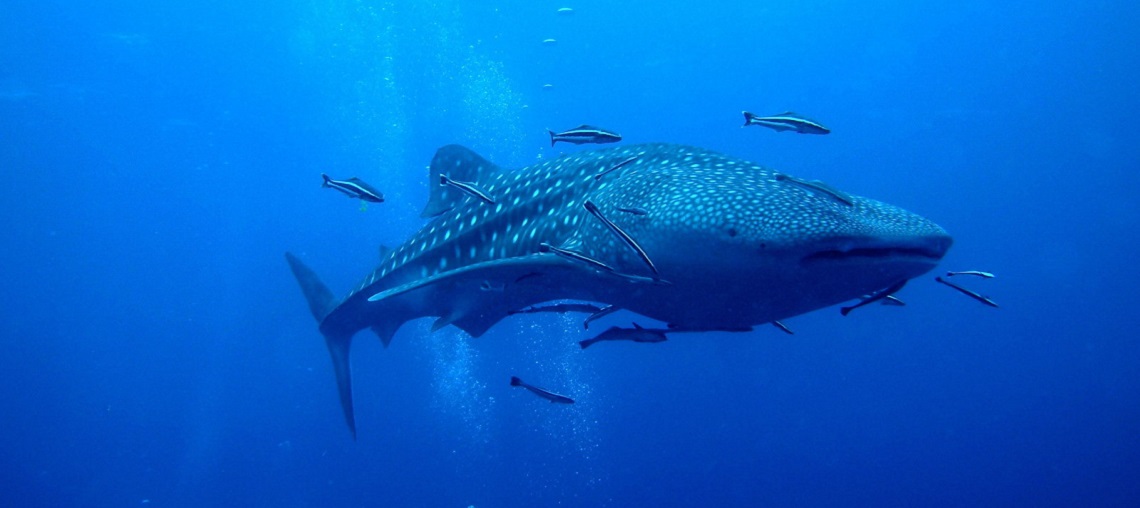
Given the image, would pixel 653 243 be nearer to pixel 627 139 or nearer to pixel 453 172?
pixel 453 172

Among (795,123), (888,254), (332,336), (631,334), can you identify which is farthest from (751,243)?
(332,336)

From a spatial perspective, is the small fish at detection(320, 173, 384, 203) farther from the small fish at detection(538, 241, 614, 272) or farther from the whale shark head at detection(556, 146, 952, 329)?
the small fish at detection(538, 241, 614, 272)

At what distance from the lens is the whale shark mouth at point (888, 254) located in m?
3.07

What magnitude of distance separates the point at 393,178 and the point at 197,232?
66.8 feet

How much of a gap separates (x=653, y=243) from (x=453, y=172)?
142 inches

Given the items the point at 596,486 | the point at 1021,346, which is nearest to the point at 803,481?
the point at 596,486

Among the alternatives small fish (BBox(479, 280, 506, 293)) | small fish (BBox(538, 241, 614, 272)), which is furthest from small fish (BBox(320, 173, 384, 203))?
small fish (BBox(538, 241, 614, 272))

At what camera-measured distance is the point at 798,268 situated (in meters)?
3.31

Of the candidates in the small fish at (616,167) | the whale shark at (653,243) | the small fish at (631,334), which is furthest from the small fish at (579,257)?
the small fish at (616,167)

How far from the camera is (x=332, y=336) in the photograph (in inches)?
318

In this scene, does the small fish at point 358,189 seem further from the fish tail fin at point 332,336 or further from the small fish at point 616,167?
the small fish at point 616,167

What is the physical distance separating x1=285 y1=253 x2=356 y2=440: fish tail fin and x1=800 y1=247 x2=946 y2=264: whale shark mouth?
20.2ft

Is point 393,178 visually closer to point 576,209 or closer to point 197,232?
point 197,232

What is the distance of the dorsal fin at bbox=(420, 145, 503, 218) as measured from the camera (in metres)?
6.80
